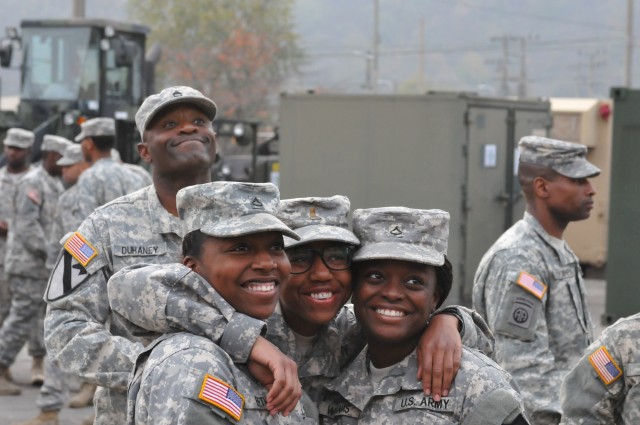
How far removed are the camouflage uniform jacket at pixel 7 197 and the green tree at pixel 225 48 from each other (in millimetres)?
40693

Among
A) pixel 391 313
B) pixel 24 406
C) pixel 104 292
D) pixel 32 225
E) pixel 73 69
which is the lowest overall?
pixel 24 406

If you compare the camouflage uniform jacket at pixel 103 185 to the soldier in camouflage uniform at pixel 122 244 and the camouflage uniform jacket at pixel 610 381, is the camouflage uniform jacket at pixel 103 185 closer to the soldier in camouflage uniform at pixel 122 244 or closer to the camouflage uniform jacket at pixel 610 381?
the soldier in camouflage uniform at pixel 122 244

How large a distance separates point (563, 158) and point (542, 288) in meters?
0.70

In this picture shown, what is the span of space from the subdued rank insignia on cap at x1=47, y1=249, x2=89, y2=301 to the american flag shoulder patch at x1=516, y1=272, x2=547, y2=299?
1898mm

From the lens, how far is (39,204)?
31.7ft

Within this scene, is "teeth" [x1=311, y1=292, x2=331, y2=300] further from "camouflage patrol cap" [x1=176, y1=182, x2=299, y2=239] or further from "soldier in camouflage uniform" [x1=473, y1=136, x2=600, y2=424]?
"soldier in camouflage uniform" [x1=473, y1=136, x2=600, y2=424]

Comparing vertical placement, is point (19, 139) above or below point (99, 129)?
below

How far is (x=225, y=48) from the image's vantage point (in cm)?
5212

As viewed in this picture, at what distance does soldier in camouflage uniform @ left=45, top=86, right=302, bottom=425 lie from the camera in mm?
3900

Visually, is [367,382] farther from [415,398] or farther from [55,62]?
[55,62]

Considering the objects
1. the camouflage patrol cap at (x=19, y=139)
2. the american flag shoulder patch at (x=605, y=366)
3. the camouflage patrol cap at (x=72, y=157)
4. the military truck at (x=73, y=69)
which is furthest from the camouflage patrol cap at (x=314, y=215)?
the military truck at (x=73, y=69)

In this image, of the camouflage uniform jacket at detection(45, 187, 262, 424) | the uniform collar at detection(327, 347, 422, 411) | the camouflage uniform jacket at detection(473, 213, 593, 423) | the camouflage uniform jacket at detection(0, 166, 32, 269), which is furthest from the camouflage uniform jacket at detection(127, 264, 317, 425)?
the camouflage uniform jacket at detection(0, 166, 32, 269)

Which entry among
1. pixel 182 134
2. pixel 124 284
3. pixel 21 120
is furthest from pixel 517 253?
pixel 21 120

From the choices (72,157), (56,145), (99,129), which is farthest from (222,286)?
(56,145)
